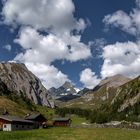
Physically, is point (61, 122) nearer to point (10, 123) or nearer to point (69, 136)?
point (10, 123)

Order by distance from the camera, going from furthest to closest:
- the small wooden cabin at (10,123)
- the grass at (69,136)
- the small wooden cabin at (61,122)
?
the small wooden cabin at (61,122) < the small wooden cabin at (10,123) < the grass at (69,136)

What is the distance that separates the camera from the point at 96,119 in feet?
650

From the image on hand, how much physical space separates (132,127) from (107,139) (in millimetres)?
41409

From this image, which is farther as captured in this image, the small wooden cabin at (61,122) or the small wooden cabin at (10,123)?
the small wooden cabin at (61,122)

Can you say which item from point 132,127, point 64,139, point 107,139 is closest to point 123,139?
point 107,139

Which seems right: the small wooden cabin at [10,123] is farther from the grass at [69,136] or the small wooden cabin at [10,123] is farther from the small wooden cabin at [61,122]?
the small wooden cabin at [61,122]

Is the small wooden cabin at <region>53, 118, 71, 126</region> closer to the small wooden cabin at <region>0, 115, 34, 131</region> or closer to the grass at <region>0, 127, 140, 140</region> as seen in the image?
the small wooden cabin at <region>0, 115, 34, 131</region>

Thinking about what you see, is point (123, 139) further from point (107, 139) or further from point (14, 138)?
point (14, 138)

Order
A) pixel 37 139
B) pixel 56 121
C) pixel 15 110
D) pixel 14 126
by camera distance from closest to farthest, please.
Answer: pixel 37 139 → pixel 14 126 → pixel 56 121 → pixel 15 110

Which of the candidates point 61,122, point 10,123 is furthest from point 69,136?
point 61,122

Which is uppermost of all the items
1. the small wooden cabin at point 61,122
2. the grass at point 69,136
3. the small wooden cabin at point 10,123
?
the small wooden cabin at point 61,122

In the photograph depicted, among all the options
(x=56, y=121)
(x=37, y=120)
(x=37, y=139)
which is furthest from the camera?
(x=56, y=121)

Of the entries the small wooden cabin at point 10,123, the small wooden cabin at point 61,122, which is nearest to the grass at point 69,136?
the small wooden cabin at point 10,123

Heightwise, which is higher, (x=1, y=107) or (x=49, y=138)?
(x=1, y=107)
